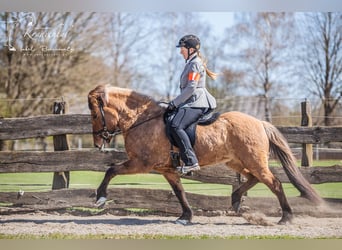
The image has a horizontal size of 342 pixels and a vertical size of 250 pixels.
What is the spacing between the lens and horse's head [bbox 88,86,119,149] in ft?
17.8

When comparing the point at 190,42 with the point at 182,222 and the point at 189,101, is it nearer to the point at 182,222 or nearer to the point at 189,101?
the point at 189,101

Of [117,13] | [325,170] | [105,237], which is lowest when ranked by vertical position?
[105,237]

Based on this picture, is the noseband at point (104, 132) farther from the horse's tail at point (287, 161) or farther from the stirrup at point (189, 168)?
the horse's tail at point (287, 161)

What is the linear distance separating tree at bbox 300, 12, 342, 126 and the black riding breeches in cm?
142

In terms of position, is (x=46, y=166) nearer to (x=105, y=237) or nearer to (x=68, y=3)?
(x=105, y=237)

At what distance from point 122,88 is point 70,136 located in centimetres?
100

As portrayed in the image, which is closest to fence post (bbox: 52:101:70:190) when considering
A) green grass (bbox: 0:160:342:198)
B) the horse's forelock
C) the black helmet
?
green grass (bbox: 0:160:342:198)

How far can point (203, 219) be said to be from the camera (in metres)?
5.77

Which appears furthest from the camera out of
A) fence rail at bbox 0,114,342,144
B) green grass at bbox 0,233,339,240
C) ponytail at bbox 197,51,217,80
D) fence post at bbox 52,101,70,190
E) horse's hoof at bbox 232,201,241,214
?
fence post at bbox 52,101,70,190

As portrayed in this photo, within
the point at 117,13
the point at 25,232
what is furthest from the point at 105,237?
the point at 117,13

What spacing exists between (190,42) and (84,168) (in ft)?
5.79

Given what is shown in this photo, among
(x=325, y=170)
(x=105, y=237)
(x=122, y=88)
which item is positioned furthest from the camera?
(x=325, y=170)

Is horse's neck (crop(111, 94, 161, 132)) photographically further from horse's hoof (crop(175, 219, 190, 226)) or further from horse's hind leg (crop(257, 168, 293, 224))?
horse's hind leg (crop(257, 168, 293, 224))

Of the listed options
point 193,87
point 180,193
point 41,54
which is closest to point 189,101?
point 193,87
